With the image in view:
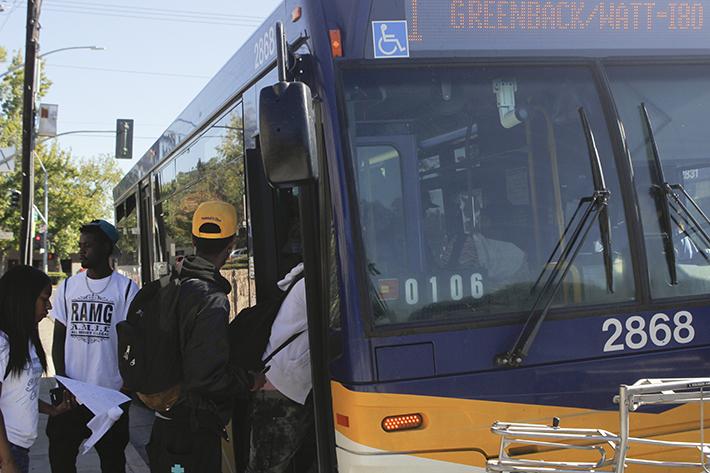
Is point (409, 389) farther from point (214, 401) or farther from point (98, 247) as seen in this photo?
point (98, 247)

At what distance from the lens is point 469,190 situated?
3.44 m

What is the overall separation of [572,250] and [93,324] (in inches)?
114

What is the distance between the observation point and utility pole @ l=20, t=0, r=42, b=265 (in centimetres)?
1698

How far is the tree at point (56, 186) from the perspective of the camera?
142ft

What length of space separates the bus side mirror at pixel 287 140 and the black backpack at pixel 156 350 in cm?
91

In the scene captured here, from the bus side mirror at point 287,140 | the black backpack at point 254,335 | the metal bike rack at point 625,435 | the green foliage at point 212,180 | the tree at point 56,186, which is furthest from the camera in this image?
the tree at point 56,186

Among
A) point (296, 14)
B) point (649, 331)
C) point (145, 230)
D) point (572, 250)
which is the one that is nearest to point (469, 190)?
point (572, 250)

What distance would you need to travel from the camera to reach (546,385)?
3.36 meters

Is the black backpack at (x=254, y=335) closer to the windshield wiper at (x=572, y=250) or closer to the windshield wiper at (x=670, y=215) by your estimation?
the windshield wiper at (x=572, y=250)

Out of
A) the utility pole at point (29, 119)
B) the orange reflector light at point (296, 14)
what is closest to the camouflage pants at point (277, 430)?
the orange reflector light at point (296, 14)

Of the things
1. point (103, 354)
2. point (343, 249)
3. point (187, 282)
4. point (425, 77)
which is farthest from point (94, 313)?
point (425, 77)

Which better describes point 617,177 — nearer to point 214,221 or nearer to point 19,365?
point 214,221

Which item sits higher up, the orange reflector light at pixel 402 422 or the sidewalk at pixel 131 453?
the orange reflector light at pixel 402 422

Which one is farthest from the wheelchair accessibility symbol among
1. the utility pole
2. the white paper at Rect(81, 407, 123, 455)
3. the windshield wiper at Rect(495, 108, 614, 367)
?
the utility pole
